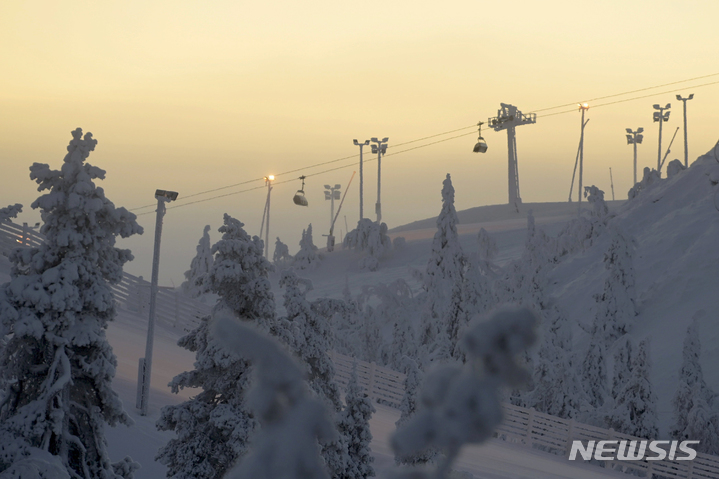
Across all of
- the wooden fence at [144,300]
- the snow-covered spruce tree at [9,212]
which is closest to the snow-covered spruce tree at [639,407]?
the wooden fence at [144,300]

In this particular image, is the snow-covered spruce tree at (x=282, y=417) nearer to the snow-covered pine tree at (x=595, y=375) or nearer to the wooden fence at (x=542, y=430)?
the wooden fence at (x=542, y=430)

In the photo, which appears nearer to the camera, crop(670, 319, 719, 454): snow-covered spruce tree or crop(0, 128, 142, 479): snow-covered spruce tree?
crop(0, 128, 142, 479): snow-covered spruce tree

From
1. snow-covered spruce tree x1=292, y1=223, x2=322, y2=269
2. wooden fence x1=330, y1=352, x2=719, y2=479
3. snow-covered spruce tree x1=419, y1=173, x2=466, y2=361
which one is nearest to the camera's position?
wooden fence x1=330, y1=352, x2=719, y2=479

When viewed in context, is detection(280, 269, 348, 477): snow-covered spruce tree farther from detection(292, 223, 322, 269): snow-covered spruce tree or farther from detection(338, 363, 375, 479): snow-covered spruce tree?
detection(292, 223, 322, 269): snow-covered spruce tree

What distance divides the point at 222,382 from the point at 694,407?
2364 centimetres

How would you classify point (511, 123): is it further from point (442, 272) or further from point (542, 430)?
point (542, 430)

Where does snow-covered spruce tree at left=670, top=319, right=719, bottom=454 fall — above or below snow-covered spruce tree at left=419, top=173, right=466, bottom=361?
below

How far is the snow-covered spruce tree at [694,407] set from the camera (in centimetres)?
2870

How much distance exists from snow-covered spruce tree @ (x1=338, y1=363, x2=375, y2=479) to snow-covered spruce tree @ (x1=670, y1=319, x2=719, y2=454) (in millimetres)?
20610

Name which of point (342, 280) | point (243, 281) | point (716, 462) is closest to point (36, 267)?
point (243, 281)

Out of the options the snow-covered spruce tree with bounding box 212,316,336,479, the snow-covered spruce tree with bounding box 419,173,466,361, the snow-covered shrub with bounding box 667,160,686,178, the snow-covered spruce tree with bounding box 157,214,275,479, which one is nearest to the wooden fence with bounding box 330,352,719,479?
the snow-covered spruce tree with bounding box 419,173,466,361

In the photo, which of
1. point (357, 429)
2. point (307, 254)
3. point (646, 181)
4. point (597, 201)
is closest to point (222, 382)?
point (357, 429)

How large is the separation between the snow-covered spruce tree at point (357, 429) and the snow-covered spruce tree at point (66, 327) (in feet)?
11.4

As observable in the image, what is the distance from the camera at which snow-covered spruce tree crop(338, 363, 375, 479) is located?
12.4m
